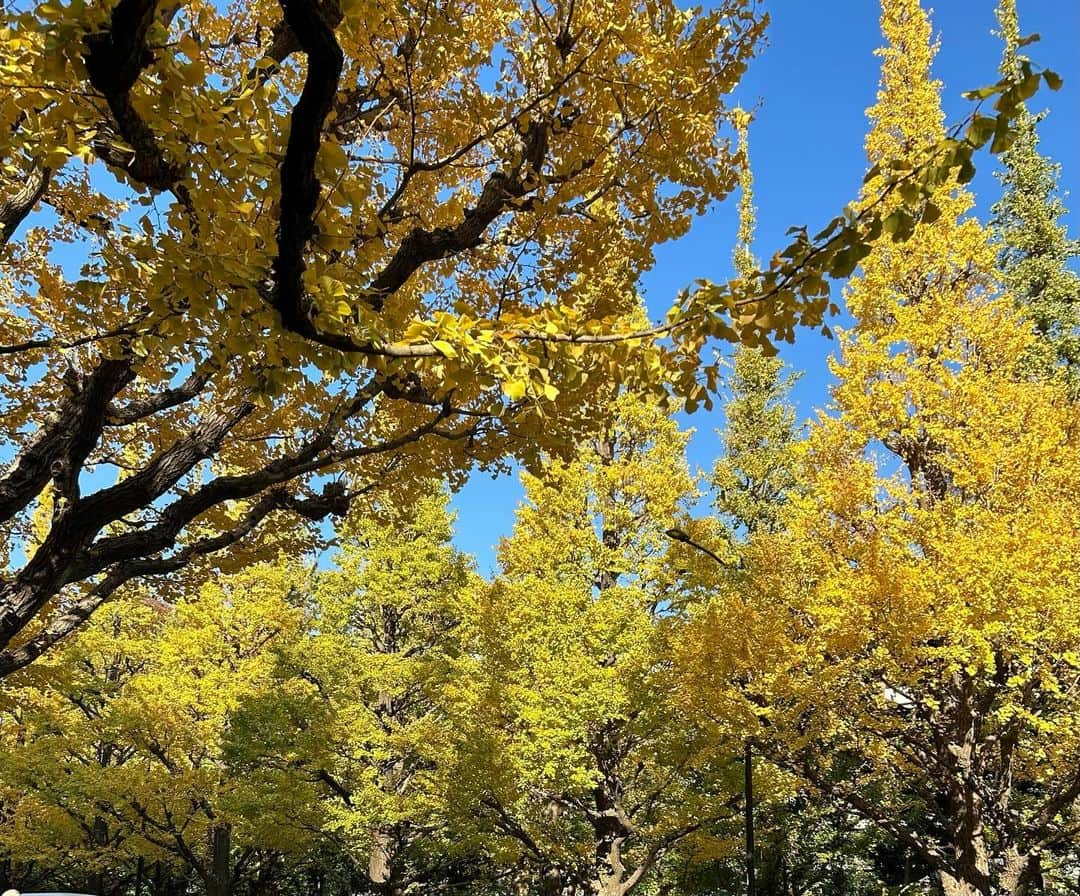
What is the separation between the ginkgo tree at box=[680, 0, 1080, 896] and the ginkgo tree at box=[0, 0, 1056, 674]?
371 centimetres

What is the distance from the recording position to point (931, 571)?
6340mm

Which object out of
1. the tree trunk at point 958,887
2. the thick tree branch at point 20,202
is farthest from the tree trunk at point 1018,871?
the thick tree branch at point 20,202

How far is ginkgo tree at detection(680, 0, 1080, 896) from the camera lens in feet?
20.0

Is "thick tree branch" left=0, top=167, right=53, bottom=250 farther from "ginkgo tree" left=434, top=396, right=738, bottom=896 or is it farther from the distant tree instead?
the distant tree

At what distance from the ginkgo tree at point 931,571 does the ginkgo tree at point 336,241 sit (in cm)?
371

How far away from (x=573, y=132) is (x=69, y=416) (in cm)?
341

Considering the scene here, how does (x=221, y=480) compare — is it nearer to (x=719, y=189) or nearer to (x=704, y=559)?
(x=719, y=189)

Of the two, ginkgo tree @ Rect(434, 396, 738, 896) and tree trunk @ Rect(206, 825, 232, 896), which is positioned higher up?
ginkgo tree @ Rect(434, 396, 738, 896)

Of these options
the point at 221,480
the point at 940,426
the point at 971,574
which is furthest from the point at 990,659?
the point at 221,480

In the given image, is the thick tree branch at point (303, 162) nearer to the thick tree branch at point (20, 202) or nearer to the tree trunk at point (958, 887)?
the thick tree branch at point (20, 202)

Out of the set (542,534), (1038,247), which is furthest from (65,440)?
(1038,247)

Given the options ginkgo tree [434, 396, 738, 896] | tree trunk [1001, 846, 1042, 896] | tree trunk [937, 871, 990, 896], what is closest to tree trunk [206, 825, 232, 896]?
ginkgo tree [434, 396, 738, 896]

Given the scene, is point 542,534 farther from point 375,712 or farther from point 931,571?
point 931,571

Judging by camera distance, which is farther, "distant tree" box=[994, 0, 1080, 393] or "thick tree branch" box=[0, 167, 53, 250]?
"distant tree" box=[994, 0, 1080, 393]
